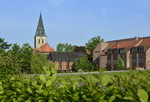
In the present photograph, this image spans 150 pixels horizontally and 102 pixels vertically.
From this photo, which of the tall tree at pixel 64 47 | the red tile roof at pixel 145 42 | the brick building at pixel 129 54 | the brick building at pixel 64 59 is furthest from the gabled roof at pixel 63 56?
the tall tree at pixel 64 47

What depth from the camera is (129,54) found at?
7019cm

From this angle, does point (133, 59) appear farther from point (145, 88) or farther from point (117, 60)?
point (145, 88)

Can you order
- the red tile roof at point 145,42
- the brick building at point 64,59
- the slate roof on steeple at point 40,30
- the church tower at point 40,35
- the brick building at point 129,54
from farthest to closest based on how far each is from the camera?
the church tower at point 40,35
the slate roof on steeple at point 40,30
the brick building at point 64,59
the red tile roof at point 145,42
the brick building at point 129,54

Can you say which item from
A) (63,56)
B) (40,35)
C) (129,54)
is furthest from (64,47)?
(129,54)

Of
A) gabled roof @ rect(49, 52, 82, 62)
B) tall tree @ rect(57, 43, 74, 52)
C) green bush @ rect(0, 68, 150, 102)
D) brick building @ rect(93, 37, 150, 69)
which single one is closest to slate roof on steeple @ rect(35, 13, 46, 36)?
tall tree @ rect(57, 43, 74, 52)

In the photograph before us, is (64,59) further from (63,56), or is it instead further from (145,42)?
(145,42)

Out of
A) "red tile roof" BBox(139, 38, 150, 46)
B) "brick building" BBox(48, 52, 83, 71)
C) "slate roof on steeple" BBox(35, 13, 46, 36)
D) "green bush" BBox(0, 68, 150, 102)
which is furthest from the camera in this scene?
"slate roof on steeple" BBox(35, 13, 46, 36)

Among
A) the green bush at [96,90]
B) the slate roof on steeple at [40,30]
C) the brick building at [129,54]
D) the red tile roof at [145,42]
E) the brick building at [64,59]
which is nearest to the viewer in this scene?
the green bush at [96,90]

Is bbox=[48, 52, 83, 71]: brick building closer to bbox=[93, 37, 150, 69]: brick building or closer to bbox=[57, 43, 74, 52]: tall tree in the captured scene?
bbox=[93, 37, 150, 69]: brick building

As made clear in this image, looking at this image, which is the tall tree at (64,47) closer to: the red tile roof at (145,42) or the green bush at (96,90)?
the red tile roof at (145,42)

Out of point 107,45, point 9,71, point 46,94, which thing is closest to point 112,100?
point 46,94

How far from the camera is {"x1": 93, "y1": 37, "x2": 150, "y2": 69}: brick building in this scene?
213 feet

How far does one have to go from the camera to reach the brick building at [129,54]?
6506 cm

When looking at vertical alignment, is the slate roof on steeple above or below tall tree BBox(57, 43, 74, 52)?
above
